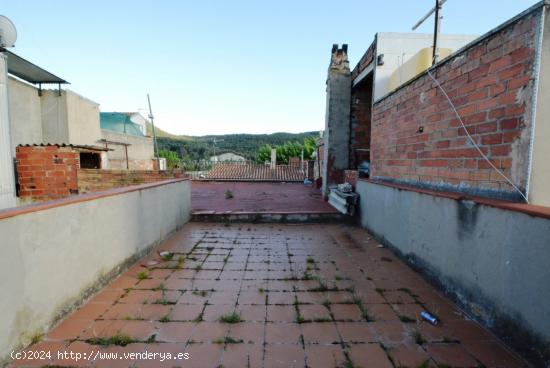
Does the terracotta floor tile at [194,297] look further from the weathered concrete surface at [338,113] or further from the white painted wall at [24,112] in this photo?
the white painted wall at [24,112]

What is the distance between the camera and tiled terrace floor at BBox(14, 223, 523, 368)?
160cm

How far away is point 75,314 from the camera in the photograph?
2.00 metres

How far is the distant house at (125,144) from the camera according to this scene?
1452cm

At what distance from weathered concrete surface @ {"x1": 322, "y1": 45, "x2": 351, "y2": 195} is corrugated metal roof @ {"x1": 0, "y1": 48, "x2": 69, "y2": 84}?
849 cm

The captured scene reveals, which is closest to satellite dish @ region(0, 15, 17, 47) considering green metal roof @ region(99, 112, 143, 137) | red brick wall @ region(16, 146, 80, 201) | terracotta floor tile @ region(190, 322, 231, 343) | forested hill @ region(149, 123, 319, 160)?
red brick wall @ region(16, 146, 80, 201)

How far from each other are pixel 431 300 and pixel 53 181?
5.86m

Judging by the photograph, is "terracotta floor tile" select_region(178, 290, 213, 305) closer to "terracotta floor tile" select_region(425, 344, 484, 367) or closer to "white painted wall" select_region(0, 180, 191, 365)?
"white painted wall" select_region(0, 180, 191, 365)

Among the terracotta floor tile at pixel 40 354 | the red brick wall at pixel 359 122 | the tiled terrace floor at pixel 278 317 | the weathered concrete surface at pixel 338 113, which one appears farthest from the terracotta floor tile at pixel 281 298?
the red brick wall at pixel 359 122

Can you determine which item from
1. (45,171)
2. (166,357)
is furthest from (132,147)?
(166,357)

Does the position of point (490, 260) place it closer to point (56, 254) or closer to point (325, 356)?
point (325, 356)

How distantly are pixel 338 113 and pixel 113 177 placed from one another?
5.54 m

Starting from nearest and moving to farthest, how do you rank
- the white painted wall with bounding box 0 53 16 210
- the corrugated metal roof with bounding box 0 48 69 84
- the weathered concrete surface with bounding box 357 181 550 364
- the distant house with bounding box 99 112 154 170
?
1. the weathered concrete surface with bounding box 357 181 550 364
2. the white painted wall with bounding box 0 53 16 210
3. the corrugated metal roof with bounding box 0 48 69 84
4. the distant house with bounding box 99 112 154 170

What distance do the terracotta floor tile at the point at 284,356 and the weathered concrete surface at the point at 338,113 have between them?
5600mm

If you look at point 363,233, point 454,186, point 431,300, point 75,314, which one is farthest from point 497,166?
point 75,314
